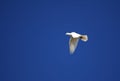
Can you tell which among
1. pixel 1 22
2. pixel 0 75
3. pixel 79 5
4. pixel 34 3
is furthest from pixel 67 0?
pixel 0 75

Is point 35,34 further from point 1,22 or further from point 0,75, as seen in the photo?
point 0,75

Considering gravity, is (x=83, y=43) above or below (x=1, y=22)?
below

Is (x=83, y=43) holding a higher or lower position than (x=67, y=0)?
lower

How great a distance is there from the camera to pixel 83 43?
1.98 meters

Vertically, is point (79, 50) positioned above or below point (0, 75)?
above

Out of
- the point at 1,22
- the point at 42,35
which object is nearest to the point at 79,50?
the point at 42,35

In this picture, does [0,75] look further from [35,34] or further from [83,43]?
[83,43]

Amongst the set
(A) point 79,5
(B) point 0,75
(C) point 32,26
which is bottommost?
(B) point 0,75

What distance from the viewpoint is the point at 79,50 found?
1956mm

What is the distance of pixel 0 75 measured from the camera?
198cm

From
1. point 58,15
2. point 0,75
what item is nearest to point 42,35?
point 58,15

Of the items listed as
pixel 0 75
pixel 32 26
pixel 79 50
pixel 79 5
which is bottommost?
pixel 0 75

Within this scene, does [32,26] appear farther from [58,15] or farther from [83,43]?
[83,43]

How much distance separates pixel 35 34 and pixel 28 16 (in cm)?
14
